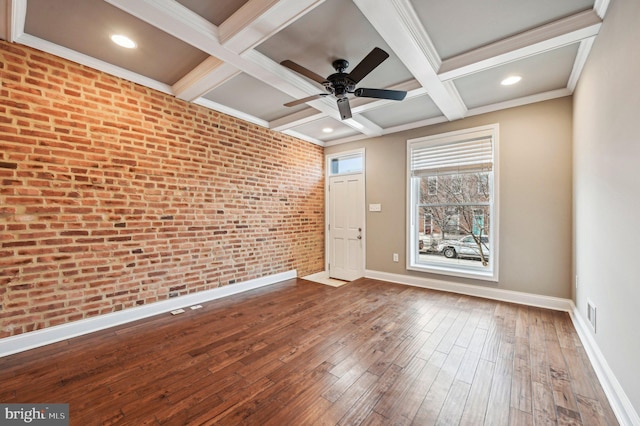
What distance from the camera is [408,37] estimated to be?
80.5 inches

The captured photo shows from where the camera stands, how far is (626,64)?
5.09 feet

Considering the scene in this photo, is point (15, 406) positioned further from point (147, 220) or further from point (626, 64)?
point (626, 64)

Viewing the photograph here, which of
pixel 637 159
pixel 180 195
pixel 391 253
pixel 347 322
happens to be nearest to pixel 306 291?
pixel 347 322

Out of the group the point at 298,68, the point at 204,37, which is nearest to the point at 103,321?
the point at 204,37

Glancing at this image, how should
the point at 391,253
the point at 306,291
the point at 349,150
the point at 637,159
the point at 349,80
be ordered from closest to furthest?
1. the point at 637,159
2. the point at 349,80
3. the point at 306,291
4. the point at 391,253
5. the point at 349,150

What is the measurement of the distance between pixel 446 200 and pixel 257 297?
10.5 ft

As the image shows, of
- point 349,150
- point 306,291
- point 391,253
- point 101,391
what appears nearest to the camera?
point 101,391

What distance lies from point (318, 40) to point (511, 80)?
2.27m

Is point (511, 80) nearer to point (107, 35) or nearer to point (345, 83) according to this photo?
point (345, 83)

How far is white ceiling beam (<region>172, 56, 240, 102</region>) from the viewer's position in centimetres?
253

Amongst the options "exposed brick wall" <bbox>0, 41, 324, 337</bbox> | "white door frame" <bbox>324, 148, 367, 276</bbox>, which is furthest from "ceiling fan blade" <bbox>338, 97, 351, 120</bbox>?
"white door frame" <bbox>324, 148, 367, 276</bbox>

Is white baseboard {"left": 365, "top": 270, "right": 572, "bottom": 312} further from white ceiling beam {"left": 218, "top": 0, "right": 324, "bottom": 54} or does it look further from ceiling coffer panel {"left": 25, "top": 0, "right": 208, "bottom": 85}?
ceiling coffer panel {"left": 25, "top": 0, "right": 208, "bottom": 85}

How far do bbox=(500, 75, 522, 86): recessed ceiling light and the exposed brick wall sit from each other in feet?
10.8

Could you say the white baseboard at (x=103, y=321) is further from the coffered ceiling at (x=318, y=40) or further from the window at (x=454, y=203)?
the window at (x=454, y=203)
